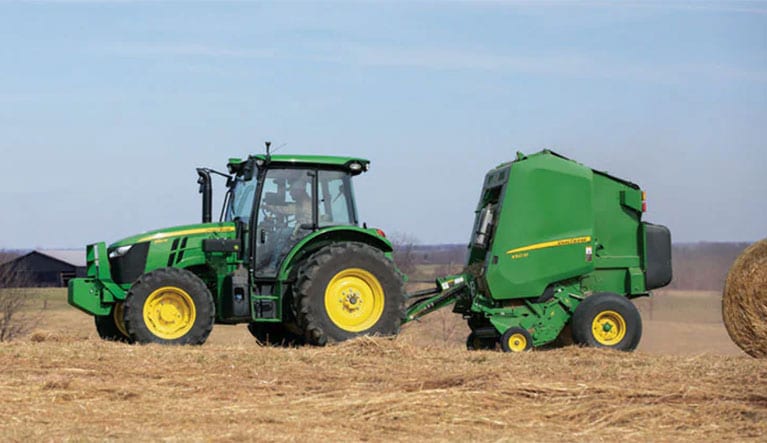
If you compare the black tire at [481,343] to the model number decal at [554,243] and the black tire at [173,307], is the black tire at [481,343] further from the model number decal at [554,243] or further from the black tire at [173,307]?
the black tire at [173,307]

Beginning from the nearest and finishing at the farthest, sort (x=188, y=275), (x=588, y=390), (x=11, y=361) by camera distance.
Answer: (x=588, y=390) < (x=11, y=361) < (x=188, y=275)

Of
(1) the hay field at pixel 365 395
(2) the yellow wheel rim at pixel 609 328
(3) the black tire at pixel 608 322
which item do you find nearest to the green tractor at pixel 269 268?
(1) the hay field at pixel 365 395

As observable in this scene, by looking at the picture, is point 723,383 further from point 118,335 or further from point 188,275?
point 118,335

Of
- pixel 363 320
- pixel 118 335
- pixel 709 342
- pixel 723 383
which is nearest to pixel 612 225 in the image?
pixel 363 320

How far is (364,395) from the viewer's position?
845 cm

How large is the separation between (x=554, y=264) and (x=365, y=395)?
568 centimetres

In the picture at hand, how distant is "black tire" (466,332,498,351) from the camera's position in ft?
44.7

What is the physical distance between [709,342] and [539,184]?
27709 millimetres

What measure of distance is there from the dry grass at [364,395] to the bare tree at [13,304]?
32.2 metres

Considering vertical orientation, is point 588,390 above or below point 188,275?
below

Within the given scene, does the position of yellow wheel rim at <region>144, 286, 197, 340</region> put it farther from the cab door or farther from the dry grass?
the cab door

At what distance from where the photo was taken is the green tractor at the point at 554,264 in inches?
530

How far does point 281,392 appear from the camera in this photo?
344 inches

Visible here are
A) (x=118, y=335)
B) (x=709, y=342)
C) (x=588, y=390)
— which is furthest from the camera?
(x=709, y=342)
